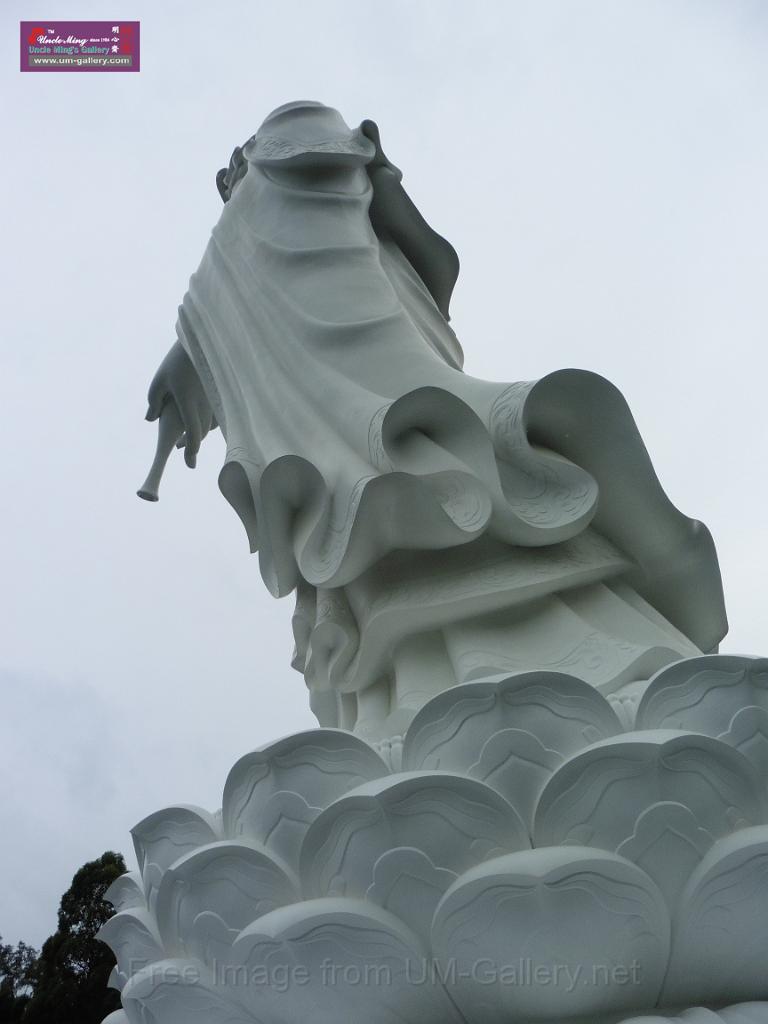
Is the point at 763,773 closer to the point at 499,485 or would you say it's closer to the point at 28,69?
the point at 499,485

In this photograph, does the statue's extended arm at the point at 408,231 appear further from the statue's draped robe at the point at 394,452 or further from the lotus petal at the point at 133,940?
the lotus petal at the point at 133,940

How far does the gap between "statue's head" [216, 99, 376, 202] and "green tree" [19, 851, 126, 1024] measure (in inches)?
187

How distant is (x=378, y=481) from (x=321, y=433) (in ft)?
2.10

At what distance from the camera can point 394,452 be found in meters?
2.58

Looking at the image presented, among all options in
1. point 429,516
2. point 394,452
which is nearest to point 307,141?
point 394,452

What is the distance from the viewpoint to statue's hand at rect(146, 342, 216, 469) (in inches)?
160

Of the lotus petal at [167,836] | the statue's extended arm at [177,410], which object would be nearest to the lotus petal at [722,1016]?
the lotus petal at [167,836]

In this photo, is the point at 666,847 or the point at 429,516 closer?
the point at 666,847

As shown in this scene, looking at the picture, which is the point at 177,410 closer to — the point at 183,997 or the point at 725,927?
the point at 183,997

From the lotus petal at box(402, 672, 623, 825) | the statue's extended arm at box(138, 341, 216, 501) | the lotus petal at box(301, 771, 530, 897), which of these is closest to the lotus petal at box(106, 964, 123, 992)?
the lotus petal at box(301, 771, 530, 897)

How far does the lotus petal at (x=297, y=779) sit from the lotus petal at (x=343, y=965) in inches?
5.9

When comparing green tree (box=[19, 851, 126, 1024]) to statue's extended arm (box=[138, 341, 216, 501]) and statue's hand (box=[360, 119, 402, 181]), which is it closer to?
statue's extended arm (box=[138, 341, 216, 501])

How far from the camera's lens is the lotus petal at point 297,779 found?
1.77 meters

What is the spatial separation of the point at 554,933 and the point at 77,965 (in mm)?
6656
